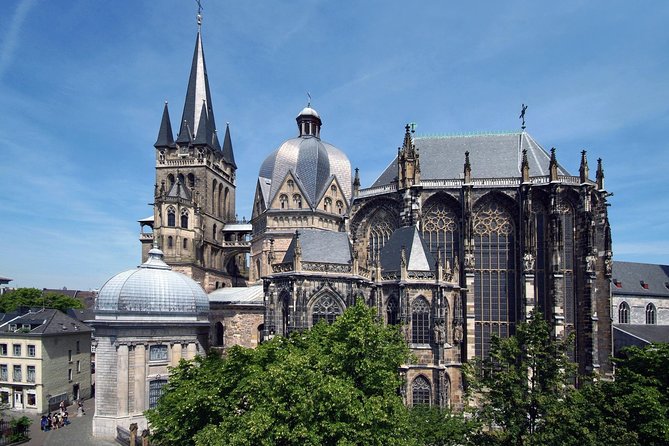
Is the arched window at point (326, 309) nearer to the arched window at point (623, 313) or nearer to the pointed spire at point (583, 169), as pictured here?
the pointed spire at point (583, 169)

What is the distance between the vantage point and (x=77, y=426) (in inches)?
1485

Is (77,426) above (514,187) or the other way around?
the other way around

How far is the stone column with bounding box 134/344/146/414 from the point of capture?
3444cm

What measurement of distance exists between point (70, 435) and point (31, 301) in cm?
4644

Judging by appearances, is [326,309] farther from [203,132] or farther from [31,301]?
[31,301]

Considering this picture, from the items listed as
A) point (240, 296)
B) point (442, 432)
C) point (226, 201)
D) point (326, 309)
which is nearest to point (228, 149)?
point (226, 201)

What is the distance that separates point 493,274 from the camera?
40.7 m

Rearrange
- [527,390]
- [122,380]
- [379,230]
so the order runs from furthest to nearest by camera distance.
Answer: [379,230] < [122,380] < [527,390]

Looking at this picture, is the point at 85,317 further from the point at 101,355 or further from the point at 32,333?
the point at 101,355

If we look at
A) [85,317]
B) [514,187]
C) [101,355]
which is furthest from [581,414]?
[85,317]

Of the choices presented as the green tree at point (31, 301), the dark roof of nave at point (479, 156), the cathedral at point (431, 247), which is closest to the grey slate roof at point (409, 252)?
the cathedral at point (431, 247)

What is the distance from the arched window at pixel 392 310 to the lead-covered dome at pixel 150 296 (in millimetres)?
15419

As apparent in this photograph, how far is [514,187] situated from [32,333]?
45.6m

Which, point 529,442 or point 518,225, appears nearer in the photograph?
point 529,442
